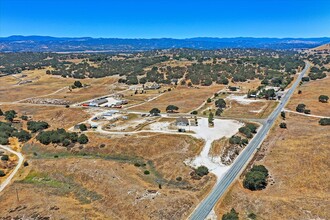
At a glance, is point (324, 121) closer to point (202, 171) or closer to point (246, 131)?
point (246, 131)

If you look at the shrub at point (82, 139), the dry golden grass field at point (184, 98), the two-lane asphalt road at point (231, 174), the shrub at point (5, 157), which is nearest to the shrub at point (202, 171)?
the two-lane asphalt road at point (231, 174)

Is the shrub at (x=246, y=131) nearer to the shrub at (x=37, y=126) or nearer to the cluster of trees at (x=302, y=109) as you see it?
the cluster of trees at (x=302, y=109)

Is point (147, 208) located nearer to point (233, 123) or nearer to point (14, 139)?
point (233, 123)

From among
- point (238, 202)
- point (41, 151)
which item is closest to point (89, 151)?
point (41, 151)

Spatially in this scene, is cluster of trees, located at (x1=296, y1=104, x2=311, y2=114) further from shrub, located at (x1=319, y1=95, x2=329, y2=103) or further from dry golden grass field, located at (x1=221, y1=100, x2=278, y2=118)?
shrub, located at (x1=319, y1=95, x2=329, y2=103)

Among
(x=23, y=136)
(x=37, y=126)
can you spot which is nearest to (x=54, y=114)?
(x=37, y=126)

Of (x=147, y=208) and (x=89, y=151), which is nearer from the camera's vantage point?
(x=147, y=208)
